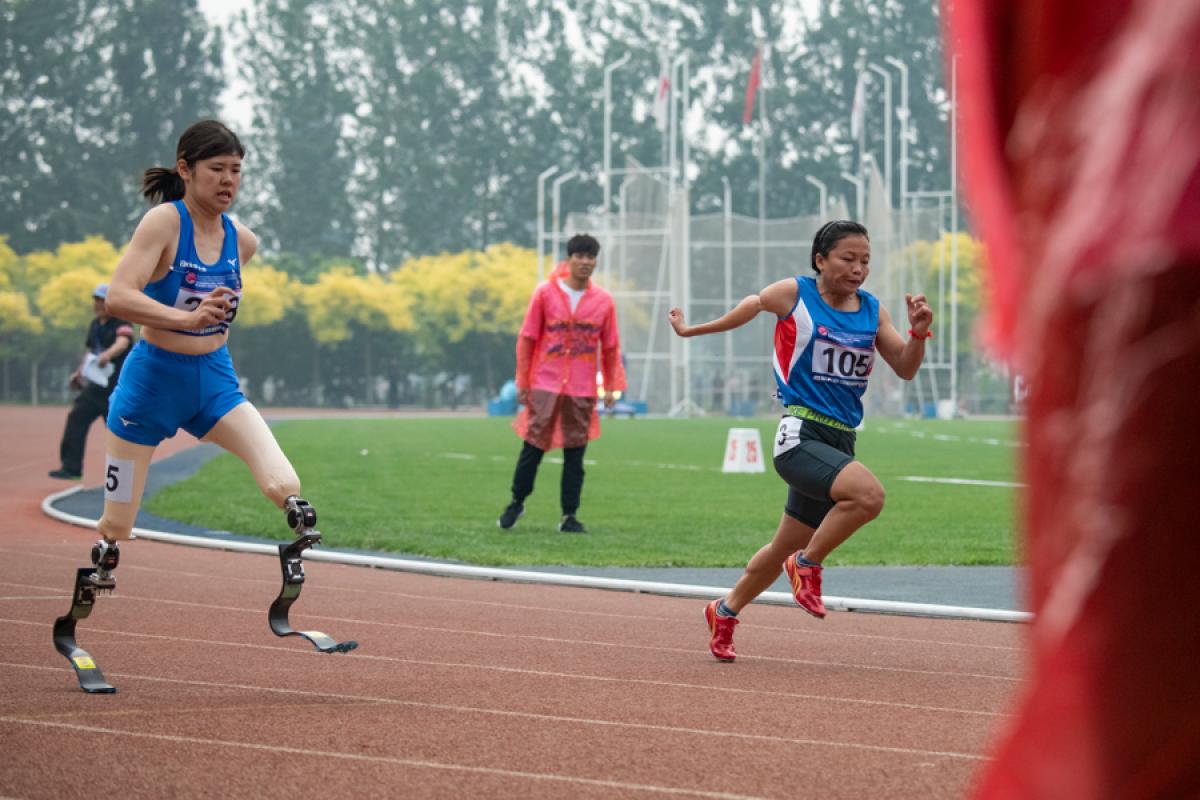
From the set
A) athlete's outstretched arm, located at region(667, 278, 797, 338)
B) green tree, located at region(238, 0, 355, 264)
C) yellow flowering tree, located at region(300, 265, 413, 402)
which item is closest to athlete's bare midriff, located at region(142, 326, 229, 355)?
athlete's outstretched arm, located at region(667, 278, 797, 338)

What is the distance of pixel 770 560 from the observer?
6.21 m

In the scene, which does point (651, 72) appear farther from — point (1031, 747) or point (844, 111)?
point (1031, 747)

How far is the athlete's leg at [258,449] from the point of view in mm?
5469

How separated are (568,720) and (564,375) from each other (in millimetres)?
7695

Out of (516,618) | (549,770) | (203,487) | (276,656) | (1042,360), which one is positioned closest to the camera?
(1042,360)

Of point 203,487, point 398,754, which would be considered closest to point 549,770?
point 398,754

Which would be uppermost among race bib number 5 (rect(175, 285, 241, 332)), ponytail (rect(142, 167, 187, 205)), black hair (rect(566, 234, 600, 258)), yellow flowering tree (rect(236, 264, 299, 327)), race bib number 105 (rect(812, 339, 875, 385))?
yellow flowering tree (rect(236, 264, 299, 327))

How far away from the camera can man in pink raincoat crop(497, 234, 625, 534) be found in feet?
40.3

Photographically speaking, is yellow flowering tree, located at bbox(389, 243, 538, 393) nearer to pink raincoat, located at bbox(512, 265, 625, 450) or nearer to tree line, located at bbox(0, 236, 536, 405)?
tree line, located at bbox(0, 236, 536, 405)

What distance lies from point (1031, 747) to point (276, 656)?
5.73m

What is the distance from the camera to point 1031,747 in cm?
75

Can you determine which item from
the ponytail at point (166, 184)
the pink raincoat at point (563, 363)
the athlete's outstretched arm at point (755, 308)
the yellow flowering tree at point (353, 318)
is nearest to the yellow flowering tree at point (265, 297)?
the yellow flowering tree at point (353, 318)

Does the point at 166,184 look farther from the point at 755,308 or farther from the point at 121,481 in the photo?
the point at 755,308

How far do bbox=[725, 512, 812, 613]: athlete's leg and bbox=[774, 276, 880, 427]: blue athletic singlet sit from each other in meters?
0.46
